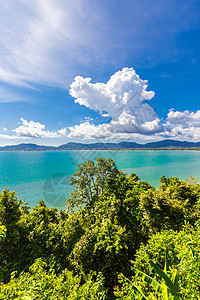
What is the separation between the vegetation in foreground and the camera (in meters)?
5.67

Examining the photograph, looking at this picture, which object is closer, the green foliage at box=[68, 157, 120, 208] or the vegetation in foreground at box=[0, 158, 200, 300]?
the vegetation in foreground at box=[0, 158, 200, 300]

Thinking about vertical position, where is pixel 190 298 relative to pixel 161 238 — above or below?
above

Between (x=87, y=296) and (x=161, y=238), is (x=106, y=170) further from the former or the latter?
(x=87, y=296)

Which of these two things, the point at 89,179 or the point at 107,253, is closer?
the point at 107,253

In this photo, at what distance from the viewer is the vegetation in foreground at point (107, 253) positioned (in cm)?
567

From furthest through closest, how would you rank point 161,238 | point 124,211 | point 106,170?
point 106,170 < point 124,211 < point 161,238

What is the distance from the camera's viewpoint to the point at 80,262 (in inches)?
416

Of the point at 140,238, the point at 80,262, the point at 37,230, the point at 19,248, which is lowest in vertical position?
the point at 140,238

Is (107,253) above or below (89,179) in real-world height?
below

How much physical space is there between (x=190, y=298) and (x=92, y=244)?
7.10 m

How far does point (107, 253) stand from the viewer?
10.6 meters

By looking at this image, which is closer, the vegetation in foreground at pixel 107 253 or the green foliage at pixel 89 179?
the vegetation in foreground at pixel 107 253

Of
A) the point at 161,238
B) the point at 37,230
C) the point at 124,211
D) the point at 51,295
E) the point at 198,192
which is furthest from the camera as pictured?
the point at 198,192

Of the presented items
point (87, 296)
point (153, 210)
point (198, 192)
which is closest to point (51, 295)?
point (87, 296)
